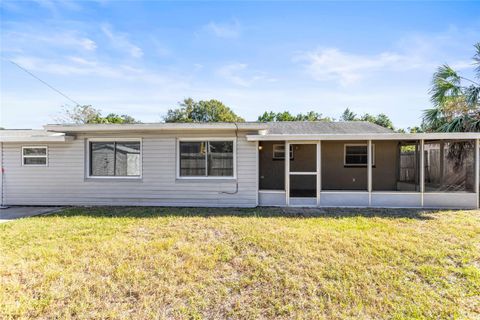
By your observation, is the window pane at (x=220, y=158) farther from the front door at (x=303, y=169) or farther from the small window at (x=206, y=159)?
the front door at (x=303, y=169)

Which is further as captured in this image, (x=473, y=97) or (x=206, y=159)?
(x=473, y=97)

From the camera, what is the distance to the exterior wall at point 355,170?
11469 mm

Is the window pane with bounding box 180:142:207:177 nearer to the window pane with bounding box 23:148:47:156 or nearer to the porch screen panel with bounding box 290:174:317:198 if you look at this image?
the porch screen panel with bounding box 290:174:317:198

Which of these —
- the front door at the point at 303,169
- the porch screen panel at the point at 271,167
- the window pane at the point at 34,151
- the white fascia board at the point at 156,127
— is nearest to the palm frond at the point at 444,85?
the front door at the point at 303,169

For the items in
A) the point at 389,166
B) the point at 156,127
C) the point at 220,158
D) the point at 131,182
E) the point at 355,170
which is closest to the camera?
the point at 156,127

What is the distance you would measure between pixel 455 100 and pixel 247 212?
30.9 feet

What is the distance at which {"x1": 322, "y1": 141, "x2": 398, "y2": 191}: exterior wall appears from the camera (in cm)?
1147

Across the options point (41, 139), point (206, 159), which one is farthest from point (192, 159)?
point (41, 139)

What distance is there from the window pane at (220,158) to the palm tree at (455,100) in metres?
8.30

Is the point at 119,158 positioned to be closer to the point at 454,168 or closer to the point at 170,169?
the point at 170,169

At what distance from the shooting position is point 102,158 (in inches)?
352

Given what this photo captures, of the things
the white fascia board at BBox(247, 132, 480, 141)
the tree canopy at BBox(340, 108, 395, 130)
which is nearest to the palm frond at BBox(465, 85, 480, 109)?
the white fascia board at BBox(247, 132, 480, 141)

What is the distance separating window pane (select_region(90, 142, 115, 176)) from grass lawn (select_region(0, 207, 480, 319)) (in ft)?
8.70

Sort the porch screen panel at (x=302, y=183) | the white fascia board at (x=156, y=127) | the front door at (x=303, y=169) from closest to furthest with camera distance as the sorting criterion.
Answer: the white fascia board at (x=156, y=127) < the front door at (x=303, y=169) < the porch screen panel at (x=302, y=183)
